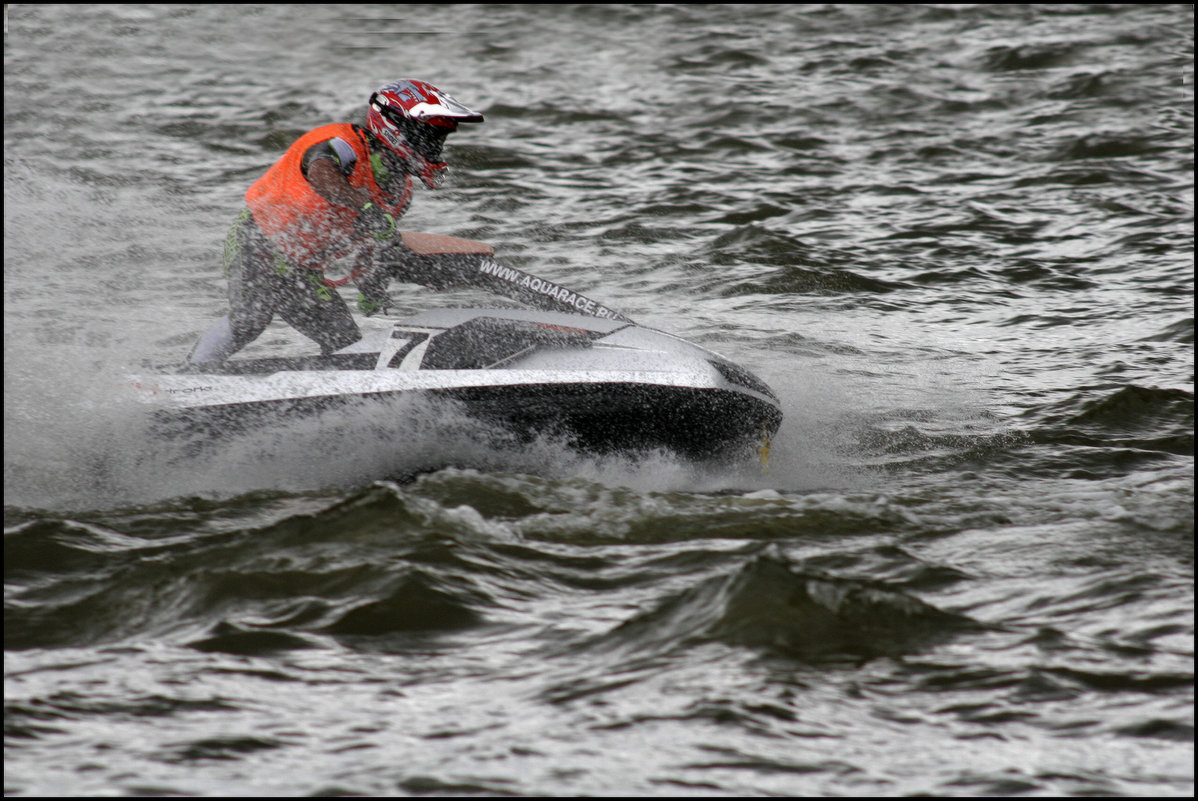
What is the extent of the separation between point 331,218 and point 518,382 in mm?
1121

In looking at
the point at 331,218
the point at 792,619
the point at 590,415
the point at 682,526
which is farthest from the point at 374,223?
the point at 792,619

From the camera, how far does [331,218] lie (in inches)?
225

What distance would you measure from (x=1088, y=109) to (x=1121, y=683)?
10.8 metres

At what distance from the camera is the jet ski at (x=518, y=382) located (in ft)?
18.1

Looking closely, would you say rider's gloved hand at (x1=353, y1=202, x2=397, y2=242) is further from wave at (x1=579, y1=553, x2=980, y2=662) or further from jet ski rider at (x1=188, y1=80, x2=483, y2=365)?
wave at (x1=579, y1=553, x2=980, y2=662)

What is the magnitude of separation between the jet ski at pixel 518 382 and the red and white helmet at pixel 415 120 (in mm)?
374

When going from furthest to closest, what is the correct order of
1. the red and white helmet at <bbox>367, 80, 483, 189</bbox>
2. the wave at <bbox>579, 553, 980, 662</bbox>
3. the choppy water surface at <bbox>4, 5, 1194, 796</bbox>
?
the red and white helmet at <bbox>367, 80, 483, 189</bbox>, the wave at <bbox>579, 553, 980, 662</bbox>, the choppy water surface at <bbox>4, 5, 1194, 796</bbox>

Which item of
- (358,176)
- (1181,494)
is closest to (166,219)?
(358,176)

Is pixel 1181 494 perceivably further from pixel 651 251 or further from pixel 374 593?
pixel 651 251

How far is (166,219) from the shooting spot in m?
11.5

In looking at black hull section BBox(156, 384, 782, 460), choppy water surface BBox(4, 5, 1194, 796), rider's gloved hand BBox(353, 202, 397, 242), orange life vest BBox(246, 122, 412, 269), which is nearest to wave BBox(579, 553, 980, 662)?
choppy water surface BBox(4, 5, 1194, 796)

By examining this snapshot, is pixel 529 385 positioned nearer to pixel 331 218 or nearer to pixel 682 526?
pixel 682 526

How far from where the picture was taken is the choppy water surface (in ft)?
11.4

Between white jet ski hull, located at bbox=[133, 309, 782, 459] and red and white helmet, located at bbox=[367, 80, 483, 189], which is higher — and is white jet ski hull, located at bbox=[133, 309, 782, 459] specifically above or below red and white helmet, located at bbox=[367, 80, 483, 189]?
below
